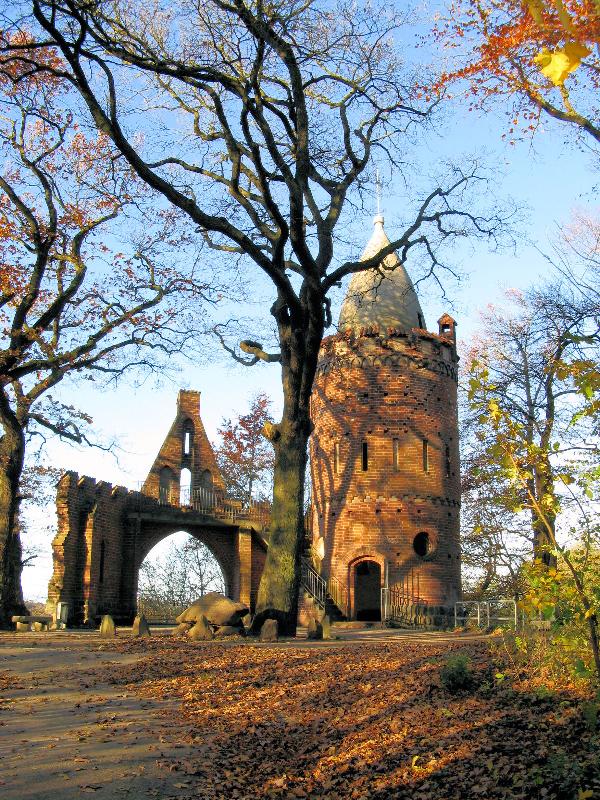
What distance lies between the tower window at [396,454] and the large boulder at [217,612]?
1112 centimetres

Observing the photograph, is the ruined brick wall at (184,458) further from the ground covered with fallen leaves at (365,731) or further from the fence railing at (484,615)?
the ground covered with fallen leaves at (365,731)

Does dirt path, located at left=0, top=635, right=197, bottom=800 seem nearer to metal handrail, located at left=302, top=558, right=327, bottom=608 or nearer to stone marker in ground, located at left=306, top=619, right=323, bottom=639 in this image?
stone marker in ground, located at left=306, top=619, right=323, bottom=639

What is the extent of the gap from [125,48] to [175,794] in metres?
11.9

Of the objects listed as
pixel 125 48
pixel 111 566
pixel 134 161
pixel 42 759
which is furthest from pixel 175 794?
pixel 111 566

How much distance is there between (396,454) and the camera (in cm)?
2625

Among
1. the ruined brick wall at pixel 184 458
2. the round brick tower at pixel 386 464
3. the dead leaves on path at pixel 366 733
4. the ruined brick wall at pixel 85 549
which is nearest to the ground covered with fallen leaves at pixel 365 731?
the dead leaves on path at pixel 366 733

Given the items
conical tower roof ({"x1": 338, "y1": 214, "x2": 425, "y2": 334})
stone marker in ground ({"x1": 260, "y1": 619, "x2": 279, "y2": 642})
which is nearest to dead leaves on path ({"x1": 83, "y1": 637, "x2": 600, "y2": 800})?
stone marker in ground ({"x1": 260, "y1": 619, "x2": 279, "y2": 642})

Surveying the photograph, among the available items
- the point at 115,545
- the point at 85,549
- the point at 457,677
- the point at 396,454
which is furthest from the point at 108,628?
the point at 396,454

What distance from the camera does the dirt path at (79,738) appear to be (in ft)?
20.1

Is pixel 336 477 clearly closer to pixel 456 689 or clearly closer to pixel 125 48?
pixel 125 48

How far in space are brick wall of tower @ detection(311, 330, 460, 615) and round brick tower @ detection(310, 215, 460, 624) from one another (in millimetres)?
33

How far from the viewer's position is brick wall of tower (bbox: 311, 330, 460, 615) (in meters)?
25.5

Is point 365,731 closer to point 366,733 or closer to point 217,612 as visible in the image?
point 366,733

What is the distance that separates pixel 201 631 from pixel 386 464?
12370mm
